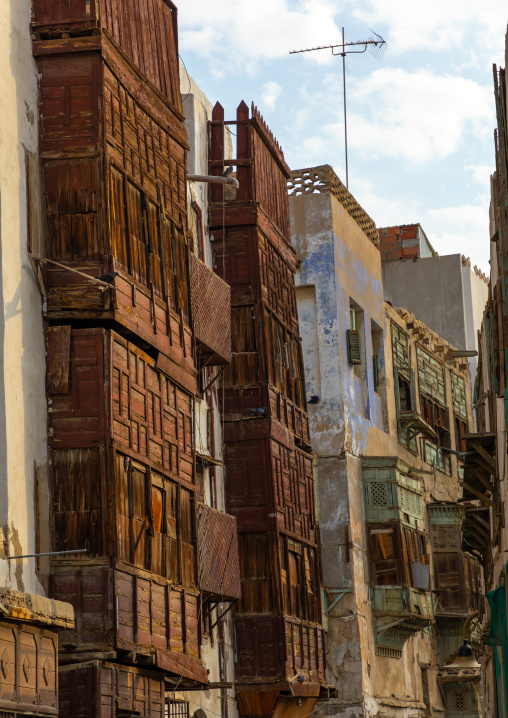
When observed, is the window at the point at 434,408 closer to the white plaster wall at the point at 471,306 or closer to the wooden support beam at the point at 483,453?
the white plaster wall at the point at 471,306

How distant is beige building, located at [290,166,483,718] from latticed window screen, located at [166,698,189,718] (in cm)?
582

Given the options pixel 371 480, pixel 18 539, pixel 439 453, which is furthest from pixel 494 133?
pixel 439 453

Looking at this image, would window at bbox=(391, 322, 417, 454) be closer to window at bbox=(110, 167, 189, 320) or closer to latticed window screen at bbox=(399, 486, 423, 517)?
latticed window screen at bbox=(399, 486, 423, 517)

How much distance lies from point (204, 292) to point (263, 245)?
3.97 meters

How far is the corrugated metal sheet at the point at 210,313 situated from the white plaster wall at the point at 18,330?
13.9ft

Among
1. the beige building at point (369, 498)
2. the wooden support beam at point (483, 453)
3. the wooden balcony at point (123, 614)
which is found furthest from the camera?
the beige building at point (369, 498)

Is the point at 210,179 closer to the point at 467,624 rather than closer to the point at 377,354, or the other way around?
the point at 377,354

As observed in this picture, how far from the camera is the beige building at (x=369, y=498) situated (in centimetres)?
2855

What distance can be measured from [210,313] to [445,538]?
53.8 ft

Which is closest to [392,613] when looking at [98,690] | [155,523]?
[155,523]

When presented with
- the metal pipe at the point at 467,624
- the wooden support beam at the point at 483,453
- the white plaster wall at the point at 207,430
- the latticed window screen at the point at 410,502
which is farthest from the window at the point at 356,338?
the metal pipe at the point at 467,624

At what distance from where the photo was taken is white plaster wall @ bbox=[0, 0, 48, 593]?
1519cm

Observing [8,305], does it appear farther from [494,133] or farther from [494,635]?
[494,635]

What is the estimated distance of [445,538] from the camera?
117 ft
